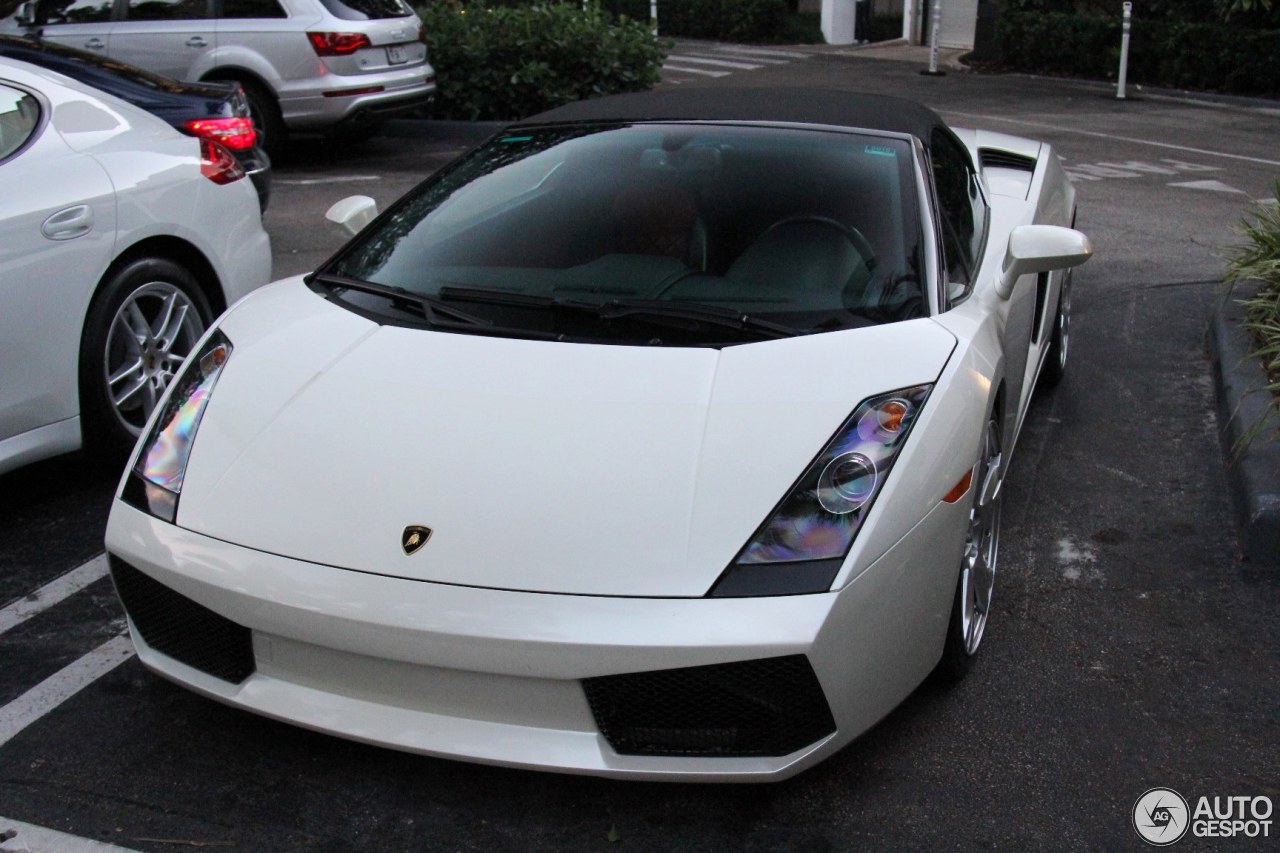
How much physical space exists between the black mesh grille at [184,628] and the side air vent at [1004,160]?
12.3 feet

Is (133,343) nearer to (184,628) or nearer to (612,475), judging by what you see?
(184,628)

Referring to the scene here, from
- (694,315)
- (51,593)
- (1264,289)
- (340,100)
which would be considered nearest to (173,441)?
(51,593)

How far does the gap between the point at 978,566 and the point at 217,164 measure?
127 inches

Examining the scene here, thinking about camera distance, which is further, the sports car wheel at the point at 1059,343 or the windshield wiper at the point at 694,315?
the sports car wheel at the point at 1059,343

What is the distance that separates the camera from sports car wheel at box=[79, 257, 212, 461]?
443 cm

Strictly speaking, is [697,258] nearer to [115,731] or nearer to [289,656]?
[289,656]

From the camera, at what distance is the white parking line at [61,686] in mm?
3182

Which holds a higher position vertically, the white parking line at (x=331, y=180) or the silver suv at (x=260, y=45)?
the silver suv at (x=260, y=45)

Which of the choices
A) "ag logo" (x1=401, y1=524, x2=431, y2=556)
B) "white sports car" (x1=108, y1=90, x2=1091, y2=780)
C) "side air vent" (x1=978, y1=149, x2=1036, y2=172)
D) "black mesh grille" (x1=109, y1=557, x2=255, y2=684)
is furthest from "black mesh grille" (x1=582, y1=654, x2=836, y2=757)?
"side air vent" (x1=978, y1=149, x2=1036, y2=172)

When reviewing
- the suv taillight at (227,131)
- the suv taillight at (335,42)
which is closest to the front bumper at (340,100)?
the suv taillight at (335,42)

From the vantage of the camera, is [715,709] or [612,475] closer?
[715,709]

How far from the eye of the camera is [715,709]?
2.60 meters

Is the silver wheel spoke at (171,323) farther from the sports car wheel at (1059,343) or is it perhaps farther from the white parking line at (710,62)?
the white parking line at (710,62)

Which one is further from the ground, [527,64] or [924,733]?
[527,64]
